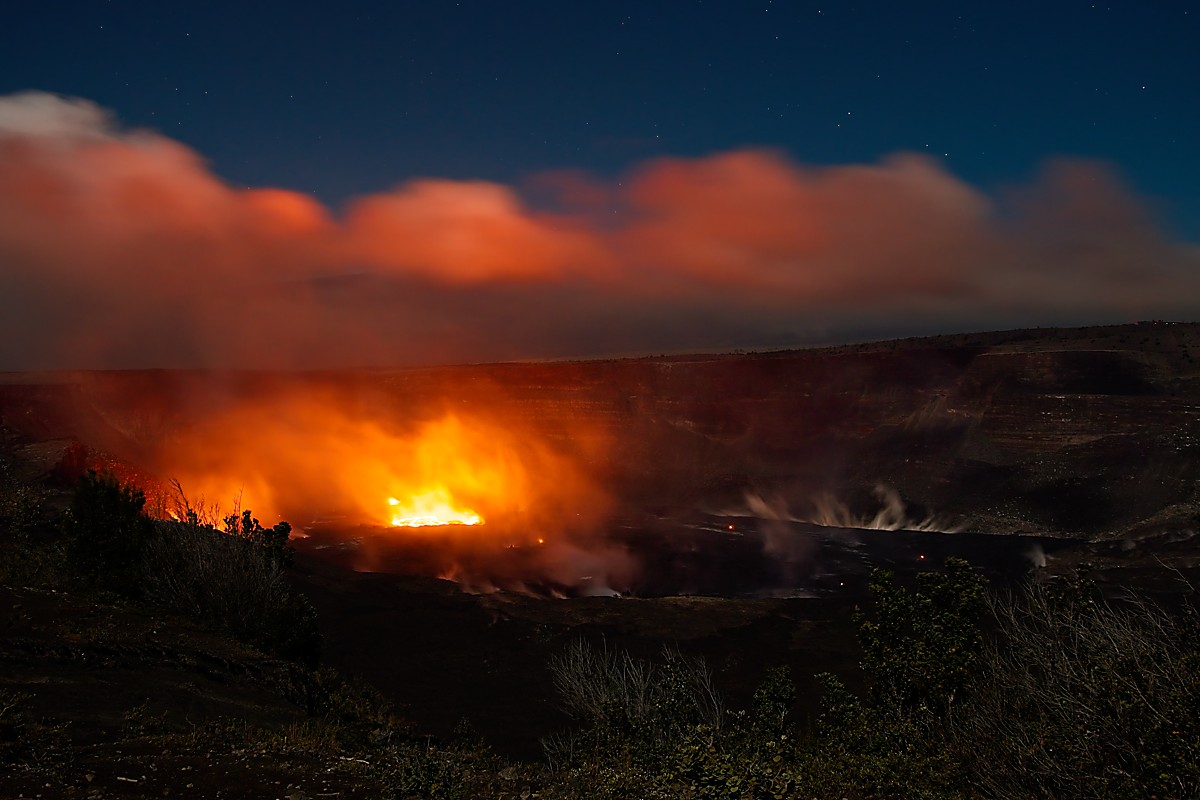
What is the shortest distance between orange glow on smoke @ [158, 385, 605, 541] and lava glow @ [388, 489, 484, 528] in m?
0.12

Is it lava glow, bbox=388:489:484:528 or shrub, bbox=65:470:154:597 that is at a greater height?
shrub, bbox=65:470:154:597

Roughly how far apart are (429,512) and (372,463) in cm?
1749

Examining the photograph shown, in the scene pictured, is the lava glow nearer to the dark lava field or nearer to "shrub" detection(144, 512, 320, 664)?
the dark lava field

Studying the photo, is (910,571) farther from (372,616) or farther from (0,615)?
(0,615)

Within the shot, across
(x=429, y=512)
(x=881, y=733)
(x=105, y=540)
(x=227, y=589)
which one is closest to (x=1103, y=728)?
(x=881, y=733)

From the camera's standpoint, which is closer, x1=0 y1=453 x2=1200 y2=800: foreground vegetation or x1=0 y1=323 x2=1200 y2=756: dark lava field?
x1=0 y1=453 x2=1200 y2=800: foreground vegetation

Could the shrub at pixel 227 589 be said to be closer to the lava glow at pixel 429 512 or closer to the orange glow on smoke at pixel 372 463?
the lava glow at pixel 429 512

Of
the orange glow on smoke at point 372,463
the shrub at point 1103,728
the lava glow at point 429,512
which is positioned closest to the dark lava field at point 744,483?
the orange glow on smoke at point 372,463

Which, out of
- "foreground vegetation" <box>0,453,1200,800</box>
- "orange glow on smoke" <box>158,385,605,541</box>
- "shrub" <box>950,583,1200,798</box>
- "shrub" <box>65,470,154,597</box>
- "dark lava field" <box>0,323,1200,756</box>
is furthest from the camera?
"orange glow on smoke" <box>158,385,605,541</box>

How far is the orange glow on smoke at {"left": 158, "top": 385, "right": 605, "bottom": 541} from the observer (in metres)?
81.8

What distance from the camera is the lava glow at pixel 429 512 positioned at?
253 ft

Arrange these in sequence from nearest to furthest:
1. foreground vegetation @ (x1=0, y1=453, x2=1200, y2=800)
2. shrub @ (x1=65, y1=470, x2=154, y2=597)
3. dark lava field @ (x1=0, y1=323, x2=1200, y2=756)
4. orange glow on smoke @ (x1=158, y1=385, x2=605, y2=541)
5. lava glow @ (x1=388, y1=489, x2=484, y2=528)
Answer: foreground vegetation @ (x1=0, y1=453, x2=1200, y2=800) < shrub @ (x1=65, y1=470, x2=154, y2=597) < dark lava field @ (x1=0, y1=323, x2=1200, y2=756) < lava glow @ (x1=388, y1=489, x2=484, y2=528) < orange glow on smoke @ (x1=158, y1=385, x2=605, y2=541)

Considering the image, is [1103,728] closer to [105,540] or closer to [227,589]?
[227,589]

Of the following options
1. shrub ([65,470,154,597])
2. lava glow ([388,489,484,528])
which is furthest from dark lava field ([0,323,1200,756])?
shrub ([65,470,154,597])
